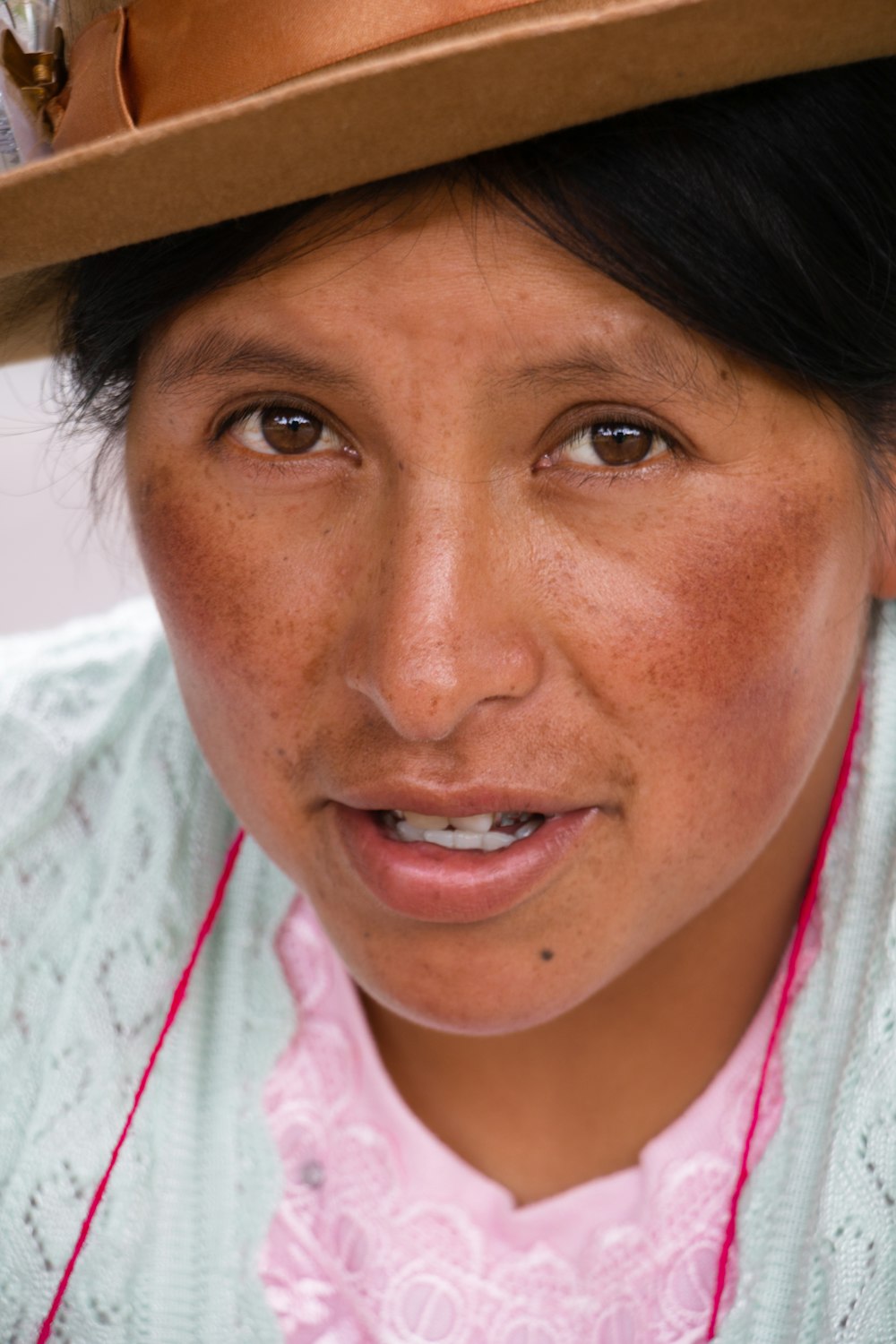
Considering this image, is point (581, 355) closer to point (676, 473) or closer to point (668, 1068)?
point (676, 473)

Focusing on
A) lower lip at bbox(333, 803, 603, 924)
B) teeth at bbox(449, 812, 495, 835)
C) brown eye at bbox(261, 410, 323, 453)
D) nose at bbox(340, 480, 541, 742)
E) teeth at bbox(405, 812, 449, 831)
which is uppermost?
brown eye at bbox(261, 410, 323, 453)

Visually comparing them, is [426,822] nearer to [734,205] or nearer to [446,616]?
[446,616]

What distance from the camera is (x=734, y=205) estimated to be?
105cm

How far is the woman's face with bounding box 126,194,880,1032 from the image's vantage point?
1.08 metres

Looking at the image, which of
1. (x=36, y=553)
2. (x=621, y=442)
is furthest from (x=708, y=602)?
(x=36, y=553)

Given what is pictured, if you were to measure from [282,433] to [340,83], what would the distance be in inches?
15.0

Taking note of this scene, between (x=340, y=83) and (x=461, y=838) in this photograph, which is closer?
(x=340, y=83)

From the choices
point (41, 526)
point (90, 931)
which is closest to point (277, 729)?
point (90, 931)

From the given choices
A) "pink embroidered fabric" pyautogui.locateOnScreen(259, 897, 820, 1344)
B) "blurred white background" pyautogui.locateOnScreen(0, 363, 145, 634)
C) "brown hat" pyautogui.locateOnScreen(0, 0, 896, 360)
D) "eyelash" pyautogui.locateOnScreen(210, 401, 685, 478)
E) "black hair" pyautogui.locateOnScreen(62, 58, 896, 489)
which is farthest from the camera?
"blurred white background" pyautogui.locateOnScreen(0, 363, 145, 634)

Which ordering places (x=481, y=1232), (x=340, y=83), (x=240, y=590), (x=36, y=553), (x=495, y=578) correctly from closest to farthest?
(x=340, y=83)
(x=495, y=578)
(x=240, y=590)
(x=481, y=1232)
(x=36, y=553)

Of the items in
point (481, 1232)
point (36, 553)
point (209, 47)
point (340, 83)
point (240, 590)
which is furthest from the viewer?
point (36, 553)

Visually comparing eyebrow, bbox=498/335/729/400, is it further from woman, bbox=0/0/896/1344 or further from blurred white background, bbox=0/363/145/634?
blurred white background, bbox=0/363/145/634

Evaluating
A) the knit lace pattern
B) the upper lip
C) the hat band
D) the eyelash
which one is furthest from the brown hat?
Answer: the knit lace pattern

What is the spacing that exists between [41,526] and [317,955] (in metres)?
2.17
